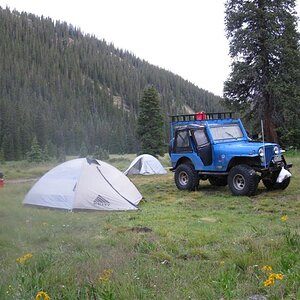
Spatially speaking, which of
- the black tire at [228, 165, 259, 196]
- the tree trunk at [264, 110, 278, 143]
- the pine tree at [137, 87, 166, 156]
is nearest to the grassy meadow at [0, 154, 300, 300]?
the black tire at [228, 165, 259, 196]

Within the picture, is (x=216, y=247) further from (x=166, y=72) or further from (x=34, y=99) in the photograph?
(x=166, y=72)

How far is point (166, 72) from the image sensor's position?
17562 centimetres

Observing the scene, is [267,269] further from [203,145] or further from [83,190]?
[203,145]

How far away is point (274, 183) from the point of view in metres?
12.8

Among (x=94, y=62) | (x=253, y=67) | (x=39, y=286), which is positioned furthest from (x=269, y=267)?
(x=94, y=62)

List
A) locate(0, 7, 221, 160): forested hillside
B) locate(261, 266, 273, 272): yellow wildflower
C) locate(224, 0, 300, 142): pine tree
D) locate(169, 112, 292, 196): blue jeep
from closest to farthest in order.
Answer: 1. locate(261, 266, 273, 272): yellow wildflower
2. locate(169, 112, 292, 196): blue jeep
3. locate(224, 0, 300, 142): pine tree
4. locate(0, 7, 221, 160): forested hillside

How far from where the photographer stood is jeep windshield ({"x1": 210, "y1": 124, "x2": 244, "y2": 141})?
43.4ft

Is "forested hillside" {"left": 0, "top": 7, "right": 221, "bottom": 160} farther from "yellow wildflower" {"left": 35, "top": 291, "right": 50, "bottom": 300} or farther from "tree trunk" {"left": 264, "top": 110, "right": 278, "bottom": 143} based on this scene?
"yellow wildflower" {"left": 35, "top": 291, "right": 50, "bottom": 300}

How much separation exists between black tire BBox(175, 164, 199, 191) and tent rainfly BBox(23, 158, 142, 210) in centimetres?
276

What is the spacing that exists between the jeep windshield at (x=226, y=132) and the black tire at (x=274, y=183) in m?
1.78

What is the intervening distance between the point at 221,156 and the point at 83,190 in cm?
462

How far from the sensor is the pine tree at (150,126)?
128 feet

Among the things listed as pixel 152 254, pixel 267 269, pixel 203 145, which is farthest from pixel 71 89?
pixel 267 269

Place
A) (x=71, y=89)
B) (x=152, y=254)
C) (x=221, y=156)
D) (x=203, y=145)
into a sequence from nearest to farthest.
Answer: (x=152, y=254), (x=221, y=156), (x=203, y=145), (x=71, y=89)
